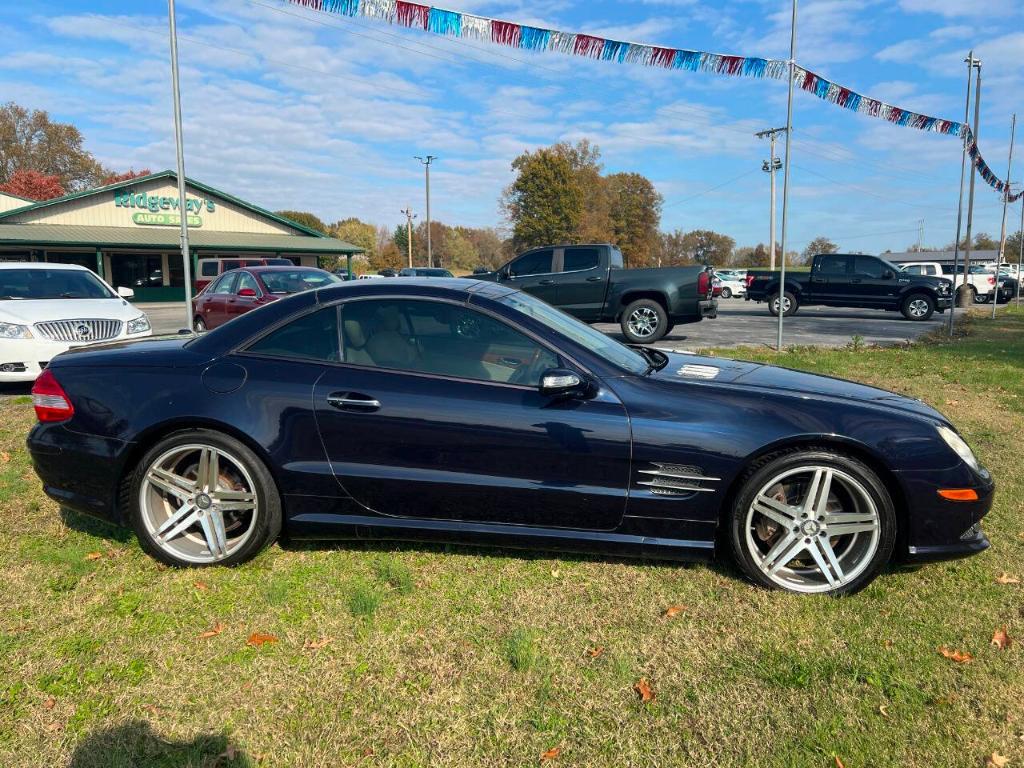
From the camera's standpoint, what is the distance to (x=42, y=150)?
204ft

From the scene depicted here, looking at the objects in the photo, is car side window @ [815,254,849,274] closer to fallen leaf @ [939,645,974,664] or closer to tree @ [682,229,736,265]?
fallen leaf @ [939,645,974,664]

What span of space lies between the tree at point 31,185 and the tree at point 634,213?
5009 cm

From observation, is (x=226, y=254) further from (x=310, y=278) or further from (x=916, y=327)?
(x=916, y=327)

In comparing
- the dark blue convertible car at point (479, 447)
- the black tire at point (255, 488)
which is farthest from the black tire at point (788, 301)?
the black tire at point (255, 488)

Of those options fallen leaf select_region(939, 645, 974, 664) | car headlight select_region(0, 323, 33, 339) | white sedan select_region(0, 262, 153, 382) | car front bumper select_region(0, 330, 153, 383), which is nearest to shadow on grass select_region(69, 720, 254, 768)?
fallen leaf select_region(939, 645, 974, 664)

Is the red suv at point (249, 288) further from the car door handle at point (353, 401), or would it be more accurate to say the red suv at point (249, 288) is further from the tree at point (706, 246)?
the tree at point (706, 246)

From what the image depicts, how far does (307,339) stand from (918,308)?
2059 centimetres

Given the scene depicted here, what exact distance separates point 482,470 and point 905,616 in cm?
196

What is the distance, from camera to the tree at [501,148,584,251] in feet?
200

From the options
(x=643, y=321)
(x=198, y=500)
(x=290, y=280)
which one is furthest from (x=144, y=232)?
(x=198, y=500)

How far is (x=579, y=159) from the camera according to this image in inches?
2697

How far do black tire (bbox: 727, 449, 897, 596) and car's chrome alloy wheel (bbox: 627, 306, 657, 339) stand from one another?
31.9ft

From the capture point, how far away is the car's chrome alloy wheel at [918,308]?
64.4 feet

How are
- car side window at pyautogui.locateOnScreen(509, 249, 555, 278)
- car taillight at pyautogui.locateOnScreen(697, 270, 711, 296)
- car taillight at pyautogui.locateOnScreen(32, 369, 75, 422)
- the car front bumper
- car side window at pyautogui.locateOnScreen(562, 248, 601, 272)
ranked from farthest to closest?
1. car side window at pyautogui.locateOnScreen(509, 249, 555, 278)
2. car side window at pyautogui.locateOnScreen(562, 248, 601, 272)
3. car taillight at pyautogui.locateOnScreen(697, 270, 711, 296)
4. the car front bumper
5. car taillight at pyautogui.locateOnScreen(32, 369, 75, 422)
